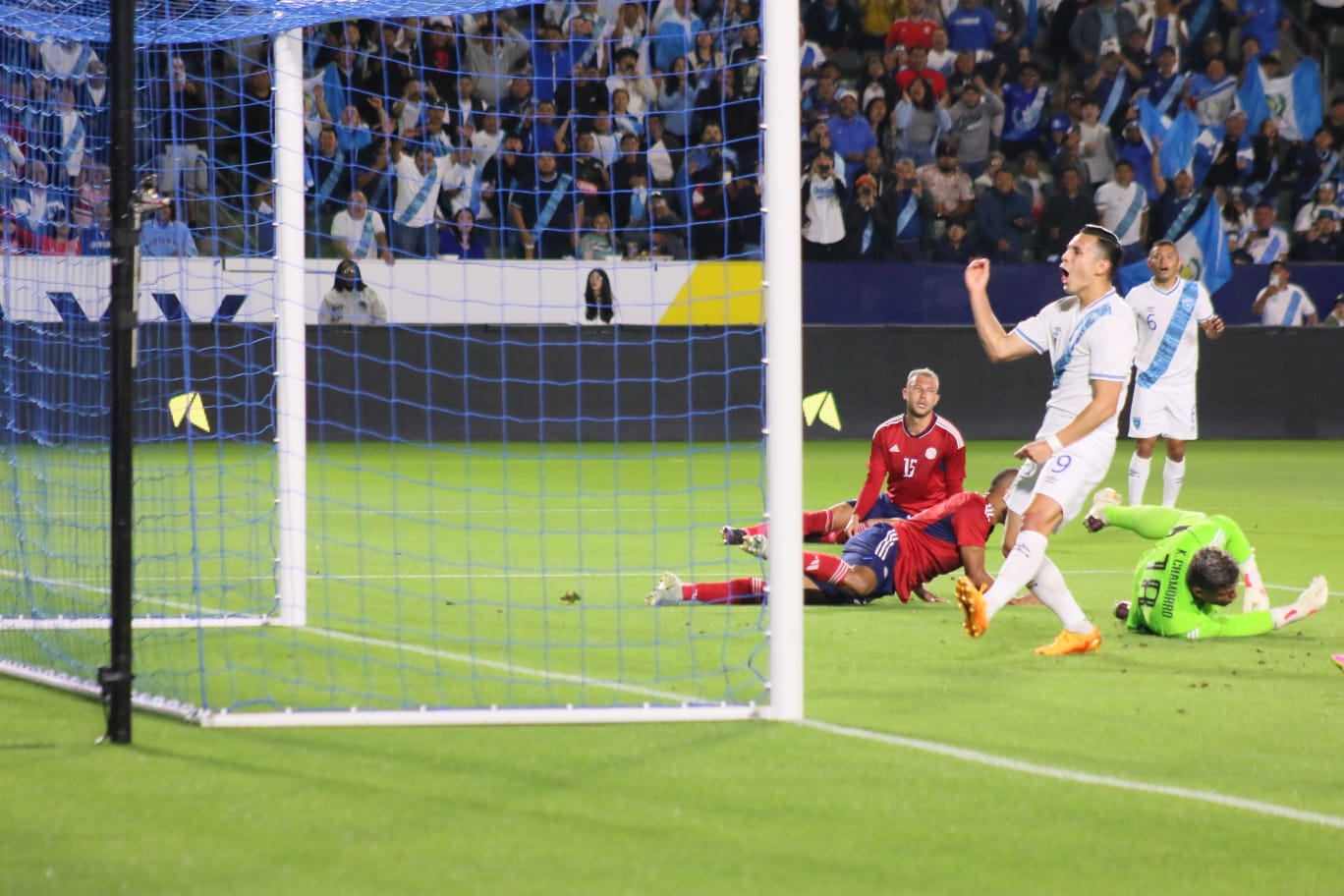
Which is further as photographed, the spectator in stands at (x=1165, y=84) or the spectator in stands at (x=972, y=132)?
the spectator in stands at (x=1165, y=84)

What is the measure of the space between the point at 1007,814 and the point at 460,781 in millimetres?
1507

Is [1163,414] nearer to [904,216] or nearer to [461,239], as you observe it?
[461,239]

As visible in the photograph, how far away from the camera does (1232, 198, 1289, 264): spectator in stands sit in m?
22.8

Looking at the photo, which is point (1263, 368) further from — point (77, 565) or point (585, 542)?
point (77, 565)

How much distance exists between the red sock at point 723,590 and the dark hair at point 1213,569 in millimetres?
1997

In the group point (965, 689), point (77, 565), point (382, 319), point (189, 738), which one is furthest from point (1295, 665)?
point (382, 319)

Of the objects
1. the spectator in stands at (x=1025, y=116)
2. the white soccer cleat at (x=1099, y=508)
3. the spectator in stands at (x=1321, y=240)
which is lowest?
the white soccer cleat at (x=1099, y=508)

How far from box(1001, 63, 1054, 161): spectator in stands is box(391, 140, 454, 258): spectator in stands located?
28.2 feet

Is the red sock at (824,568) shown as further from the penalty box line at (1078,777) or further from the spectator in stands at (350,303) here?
the spectator in stands at (350,303)

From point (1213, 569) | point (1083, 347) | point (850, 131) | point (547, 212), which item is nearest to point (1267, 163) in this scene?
point (850, 131)

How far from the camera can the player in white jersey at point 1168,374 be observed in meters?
13.1

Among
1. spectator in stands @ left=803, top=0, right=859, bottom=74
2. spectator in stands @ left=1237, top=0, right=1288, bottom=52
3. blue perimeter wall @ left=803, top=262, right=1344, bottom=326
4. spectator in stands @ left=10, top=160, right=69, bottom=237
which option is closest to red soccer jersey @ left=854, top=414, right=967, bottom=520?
spectator in stands @ left=10, top=160, right=69, bottom=237

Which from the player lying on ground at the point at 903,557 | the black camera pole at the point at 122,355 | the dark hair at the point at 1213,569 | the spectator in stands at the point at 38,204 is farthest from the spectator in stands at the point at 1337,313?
the black camera pole at the point at 122,355

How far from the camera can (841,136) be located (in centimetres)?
2231
